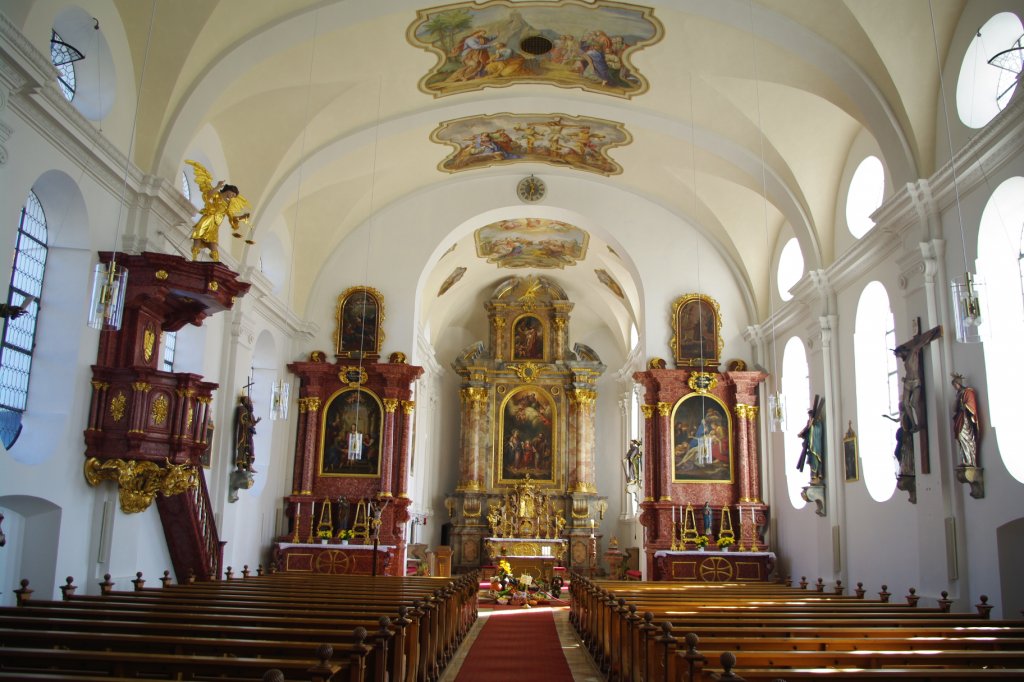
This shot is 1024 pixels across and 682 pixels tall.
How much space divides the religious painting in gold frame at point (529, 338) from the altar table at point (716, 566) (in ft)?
36.7

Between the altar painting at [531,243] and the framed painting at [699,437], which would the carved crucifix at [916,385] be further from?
the altar painting at [531,243]

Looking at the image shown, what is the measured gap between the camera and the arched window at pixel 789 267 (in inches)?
679

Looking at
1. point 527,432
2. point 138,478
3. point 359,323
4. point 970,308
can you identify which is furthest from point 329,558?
point 970,308

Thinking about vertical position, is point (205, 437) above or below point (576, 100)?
below

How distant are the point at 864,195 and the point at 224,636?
1191 centimetres

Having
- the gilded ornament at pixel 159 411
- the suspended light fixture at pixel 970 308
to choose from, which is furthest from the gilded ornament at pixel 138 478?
the suspended light fixture at pixel 970 308

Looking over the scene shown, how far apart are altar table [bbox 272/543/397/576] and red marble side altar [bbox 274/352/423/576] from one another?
0.07 ft

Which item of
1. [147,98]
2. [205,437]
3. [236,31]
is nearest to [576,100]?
[236,31]

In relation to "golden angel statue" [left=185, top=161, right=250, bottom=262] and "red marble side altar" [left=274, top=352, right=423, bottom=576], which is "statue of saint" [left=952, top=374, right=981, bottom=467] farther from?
"red marble side altar" [left=274, top=352, right=423, bottom=576]

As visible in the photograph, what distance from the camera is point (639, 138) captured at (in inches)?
671

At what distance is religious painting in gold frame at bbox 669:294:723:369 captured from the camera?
739 inches

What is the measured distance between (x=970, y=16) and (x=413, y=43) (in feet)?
25.6

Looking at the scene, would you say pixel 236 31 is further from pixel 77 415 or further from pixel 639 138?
pixel 639 138

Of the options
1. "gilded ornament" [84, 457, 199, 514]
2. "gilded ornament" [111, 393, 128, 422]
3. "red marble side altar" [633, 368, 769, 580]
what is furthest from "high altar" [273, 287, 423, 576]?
"gilded ornament" [111, 393, 128, 422]
